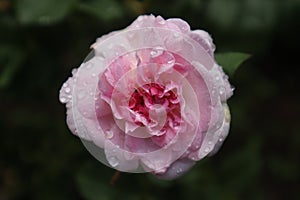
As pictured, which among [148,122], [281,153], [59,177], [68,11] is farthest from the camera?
[281,153]

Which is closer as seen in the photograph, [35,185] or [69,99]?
[69,99]

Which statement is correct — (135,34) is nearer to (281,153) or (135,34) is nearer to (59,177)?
(59,177)

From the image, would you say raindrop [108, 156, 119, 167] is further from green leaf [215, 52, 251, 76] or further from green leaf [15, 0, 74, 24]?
green leaf [15, 0, 74, 24]

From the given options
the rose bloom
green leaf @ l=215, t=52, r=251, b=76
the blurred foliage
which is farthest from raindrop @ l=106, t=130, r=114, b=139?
the blurred foliage

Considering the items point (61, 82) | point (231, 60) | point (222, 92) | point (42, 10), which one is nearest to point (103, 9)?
point (42, 10)

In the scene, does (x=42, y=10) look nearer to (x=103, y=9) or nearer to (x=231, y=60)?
(x=103, y=9)

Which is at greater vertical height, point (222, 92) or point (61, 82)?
point (222, 92)

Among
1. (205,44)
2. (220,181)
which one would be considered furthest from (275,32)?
(205,44)
